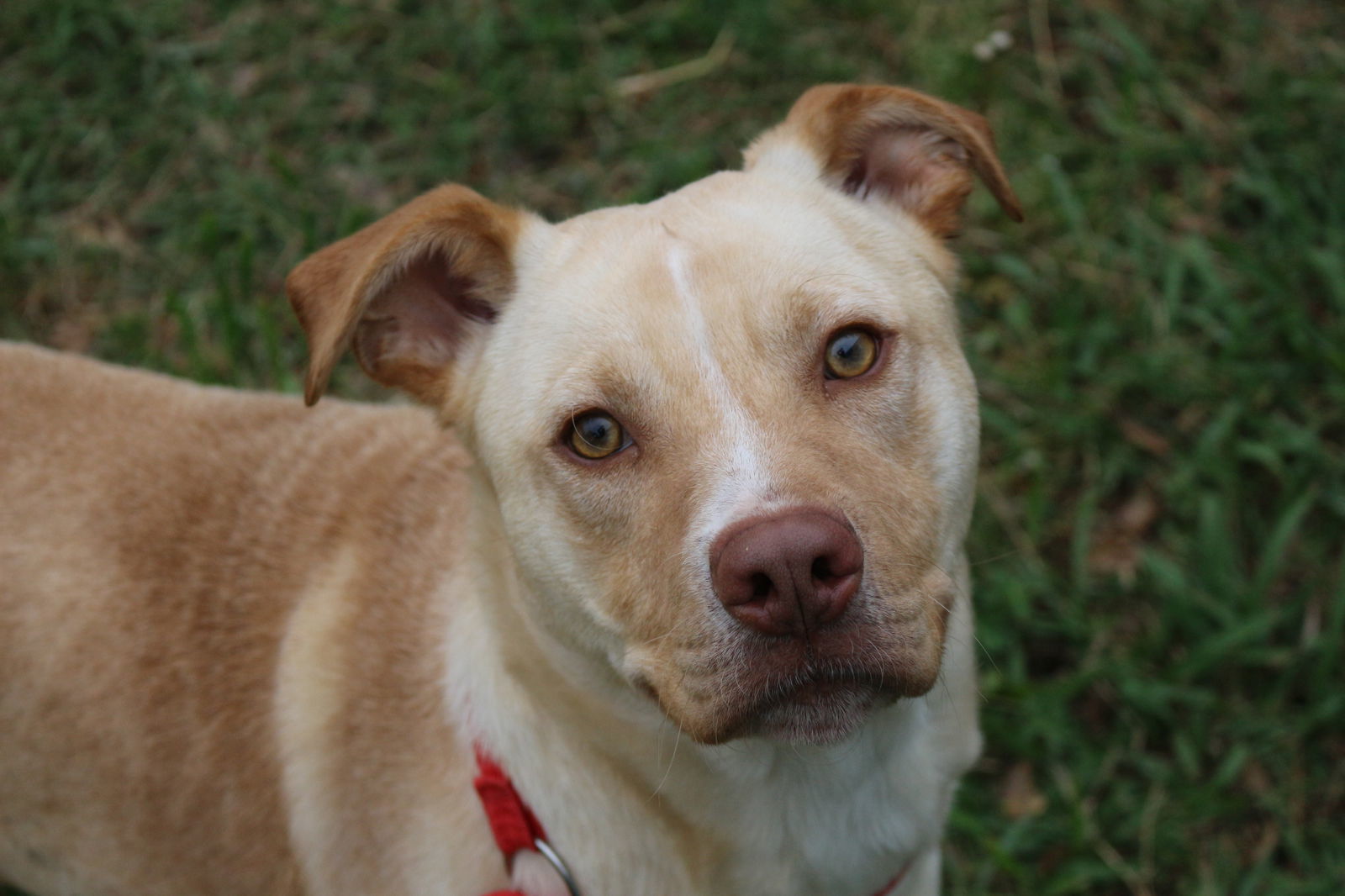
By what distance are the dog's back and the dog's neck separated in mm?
525

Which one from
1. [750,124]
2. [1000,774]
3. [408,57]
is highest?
[408,57]

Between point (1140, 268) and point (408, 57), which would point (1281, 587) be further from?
point (408, 57)

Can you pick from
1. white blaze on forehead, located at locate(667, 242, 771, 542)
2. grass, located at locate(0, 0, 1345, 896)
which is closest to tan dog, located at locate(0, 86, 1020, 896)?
white blaze on forehead, located at locate(667, 242, 771, 542)

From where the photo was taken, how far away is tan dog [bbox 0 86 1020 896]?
2236 millimetres

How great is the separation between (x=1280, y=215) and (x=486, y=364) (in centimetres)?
355

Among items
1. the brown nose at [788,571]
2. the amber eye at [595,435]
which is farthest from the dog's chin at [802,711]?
the amber eye at [595,435]

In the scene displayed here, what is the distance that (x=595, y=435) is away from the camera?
246 cm

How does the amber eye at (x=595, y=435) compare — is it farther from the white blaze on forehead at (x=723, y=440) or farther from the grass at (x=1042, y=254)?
the grass at (x=1042, y=254)

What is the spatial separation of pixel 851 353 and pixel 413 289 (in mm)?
1059

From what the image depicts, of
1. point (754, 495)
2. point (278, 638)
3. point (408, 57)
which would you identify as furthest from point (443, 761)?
point (408, 57)

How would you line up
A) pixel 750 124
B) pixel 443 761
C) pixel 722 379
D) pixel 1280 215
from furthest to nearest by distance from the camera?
pixel 750 124
pixel 1280 215
pixel 443 761
pixel 722 379

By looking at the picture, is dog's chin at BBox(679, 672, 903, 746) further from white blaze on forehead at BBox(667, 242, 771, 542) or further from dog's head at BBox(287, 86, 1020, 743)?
white blaze on forehead at BBox(667, 242, 771, 542)

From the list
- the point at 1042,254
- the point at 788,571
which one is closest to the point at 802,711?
the point at 788,571

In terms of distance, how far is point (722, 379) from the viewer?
2.31 m
